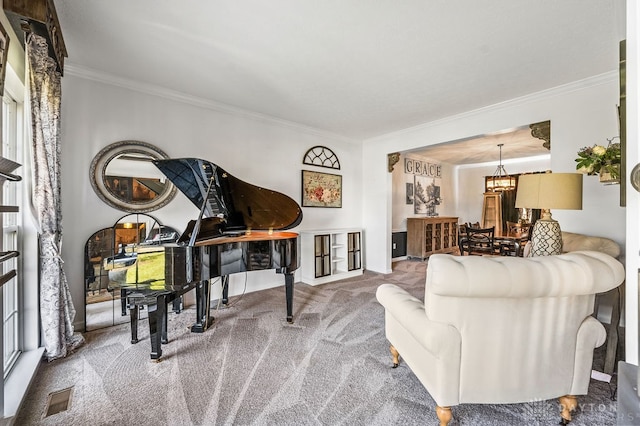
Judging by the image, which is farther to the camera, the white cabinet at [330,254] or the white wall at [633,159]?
the white cabinet at [330,254]

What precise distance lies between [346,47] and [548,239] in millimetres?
2339

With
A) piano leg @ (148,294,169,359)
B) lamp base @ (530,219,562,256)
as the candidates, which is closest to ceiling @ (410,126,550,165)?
lamp base @ (530,219,562,256)

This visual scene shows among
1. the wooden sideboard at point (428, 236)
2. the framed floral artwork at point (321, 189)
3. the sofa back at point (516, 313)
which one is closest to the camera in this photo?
the sofa back at point (516, 313)

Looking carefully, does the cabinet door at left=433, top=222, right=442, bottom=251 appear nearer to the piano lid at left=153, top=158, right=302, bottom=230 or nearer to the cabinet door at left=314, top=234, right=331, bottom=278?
the cabinet door at left=314, top=234, right=331, bottom=278

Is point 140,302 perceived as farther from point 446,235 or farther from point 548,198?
point 446,235

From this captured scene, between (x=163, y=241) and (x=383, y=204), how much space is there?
3711mm

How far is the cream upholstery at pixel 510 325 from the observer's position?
1.25 m

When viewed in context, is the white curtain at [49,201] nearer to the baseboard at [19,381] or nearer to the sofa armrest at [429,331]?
the baseboard at [19,381]

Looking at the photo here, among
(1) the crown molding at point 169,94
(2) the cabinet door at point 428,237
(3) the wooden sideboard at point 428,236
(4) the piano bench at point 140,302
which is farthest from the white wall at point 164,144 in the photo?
(2) the cabinet door at point 428,237

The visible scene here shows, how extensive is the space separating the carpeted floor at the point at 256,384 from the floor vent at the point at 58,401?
3 cm

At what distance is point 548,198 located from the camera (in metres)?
2.07

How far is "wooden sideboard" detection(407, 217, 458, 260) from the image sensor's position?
6277 mm

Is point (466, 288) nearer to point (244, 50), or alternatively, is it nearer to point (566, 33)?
point (566, 33)

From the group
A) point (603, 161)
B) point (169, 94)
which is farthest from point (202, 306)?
Result: point (603, 161)
